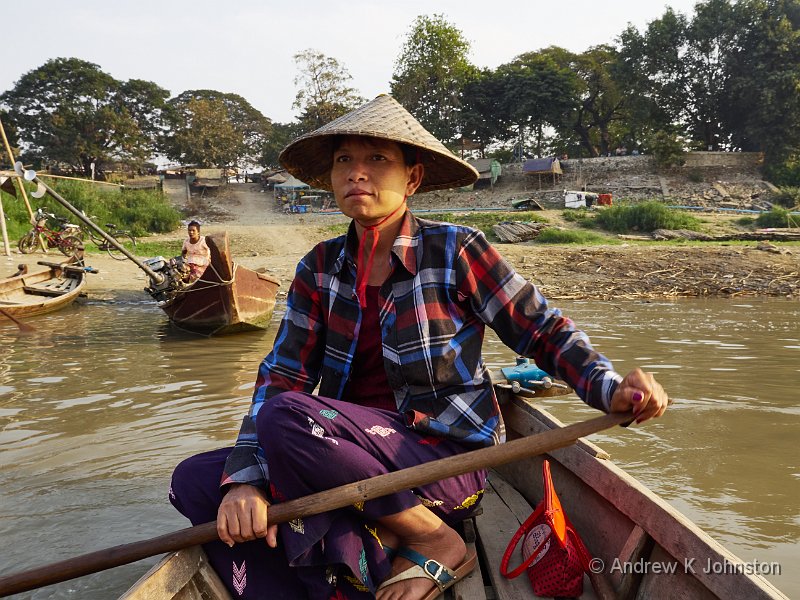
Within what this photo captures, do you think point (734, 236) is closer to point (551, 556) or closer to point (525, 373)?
point (525, 373)

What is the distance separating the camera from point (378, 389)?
1.85 metres

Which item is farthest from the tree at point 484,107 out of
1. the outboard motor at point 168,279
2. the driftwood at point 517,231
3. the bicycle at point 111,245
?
the outboard motor at point 168,279

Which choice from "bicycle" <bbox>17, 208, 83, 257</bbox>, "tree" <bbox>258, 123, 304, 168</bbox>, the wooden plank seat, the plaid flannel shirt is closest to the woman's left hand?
the plaid flannel shirt

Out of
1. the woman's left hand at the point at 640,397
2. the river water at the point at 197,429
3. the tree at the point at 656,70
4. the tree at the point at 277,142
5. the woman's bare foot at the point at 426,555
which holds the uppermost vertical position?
the tree at the point at 656,70

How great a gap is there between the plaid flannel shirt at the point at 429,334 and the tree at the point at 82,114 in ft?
112

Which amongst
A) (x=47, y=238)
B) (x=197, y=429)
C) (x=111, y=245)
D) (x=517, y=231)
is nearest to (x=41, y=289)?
(x=111, y=245)

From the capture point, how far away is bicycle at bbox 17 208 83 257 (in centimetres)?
1367

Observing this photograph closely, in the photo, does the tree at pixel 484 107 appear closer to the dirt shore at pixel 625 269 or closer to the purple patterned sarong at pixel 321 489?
the dirt shore at pixel 625 269

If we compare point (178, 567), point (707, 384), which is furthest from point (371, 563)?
point (707, 384)

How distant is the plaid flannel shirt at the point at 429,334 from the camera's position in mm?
1683

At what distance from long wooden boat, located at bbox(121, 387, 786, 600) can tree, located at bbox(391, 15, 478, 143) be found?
30.0 metres

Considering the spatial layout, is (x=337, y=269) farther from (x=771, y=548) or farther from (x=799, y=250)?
(x=799, y=250)

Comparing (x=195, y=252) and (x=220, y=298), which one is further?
(x=195, y=252)

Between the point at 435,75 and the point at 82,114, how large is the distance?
699 inches
